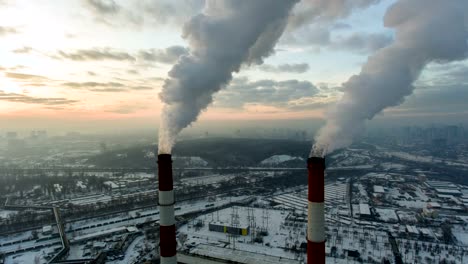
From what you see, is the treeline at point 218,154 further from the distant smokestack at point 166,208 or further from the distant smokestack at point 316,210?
the distant smokestack at point 316,210

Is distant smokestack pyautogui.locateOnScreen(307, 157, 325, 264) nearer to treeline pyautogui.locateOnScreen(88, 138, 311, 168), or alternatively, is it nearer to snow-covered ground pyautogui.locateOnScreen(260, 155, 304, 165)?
treeline pyautogui.locateOnScreen(88, 138, 311, 168)

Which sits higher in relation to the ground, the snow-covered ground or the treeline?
the treeline

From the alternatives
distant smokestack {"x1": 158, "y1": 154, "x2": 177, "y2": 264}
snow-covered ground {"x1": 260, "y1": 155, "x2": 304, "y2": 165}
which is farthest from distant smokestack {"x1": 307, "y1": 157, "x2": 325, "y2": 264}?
snow-covered ground {"x1": 260, "y1": 155, "x2": 304, "y2": 165}

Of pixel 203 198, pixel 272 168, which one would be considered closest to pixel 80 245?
pixel 203 198

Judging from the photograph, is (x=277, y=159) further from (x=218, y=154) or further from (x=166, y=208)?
(x=166, y=208)

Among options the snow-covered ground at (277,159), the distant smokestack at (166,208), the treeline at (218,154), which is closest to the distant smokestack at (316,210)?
the distant smokestack at (166,208)

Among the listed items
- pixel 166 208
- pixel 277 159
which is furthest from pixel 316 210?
pixel 277 159

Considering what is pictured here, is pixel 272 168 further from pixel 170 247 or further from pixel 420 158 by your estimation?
pixel 170 247
